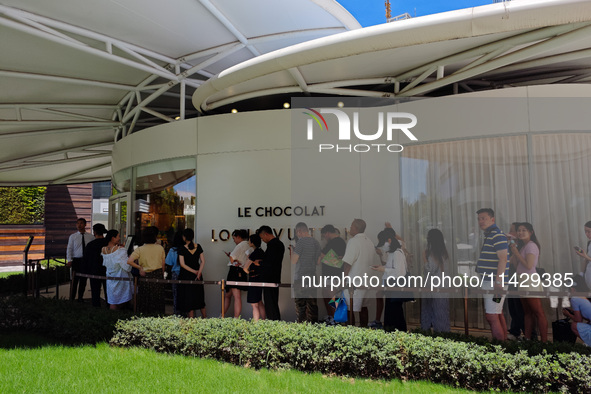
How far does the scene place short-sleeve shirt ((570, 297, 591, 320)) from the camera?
5730 millimetres

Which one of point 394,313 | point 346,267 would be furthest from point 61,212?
point 394,313

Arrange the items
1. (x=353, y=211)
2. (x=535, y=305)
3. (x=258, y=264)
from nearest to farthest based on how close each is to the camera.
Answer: (x=535, y=305) < (x=258, y=264) < (x=353, y=211)

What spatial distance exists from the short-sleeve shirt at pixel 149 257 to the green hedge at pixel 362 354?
5.21ft

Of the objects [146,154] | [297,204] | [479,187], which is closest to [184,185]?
[146,154]

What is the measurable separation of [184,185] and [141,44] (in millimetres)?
2941

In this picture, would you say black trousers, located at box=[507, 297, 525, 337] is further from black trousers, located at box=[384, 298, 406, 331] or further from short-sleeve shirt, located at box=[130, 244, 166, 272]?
short-sleeve shirt, located at box=[130, 244, 166, 272]

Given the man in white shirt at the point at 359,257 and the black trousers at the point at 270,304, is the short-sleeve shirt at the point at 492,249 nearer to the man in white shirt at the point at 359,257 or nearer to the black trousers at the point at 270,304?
the man in white shirt at the point at 359,257

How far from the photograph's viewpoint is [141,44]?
9.63m

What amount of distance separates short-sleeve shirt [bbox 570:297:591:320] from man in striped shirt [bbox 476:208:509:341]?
2.64ft

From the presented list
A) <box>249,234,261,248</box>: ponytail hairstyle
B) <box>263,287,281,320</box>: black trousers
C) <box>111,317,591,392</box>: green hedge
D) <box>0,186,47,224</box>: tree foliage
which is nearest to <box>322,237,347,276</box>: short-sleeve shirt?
<box>263,287,281,320</box>: black trousers

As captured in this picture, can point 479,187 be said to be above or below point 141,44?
below

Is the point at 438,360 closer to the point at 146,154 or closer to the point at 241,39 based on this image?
the point at 241,39

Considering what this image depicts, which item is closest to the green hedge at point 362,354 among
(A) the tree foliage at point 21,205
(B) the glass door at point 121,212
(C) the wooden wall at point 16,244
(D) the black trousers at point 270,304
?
(D) the black trousers at point 270,304

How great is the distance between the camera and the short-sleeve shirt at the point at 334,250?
7645 mm
